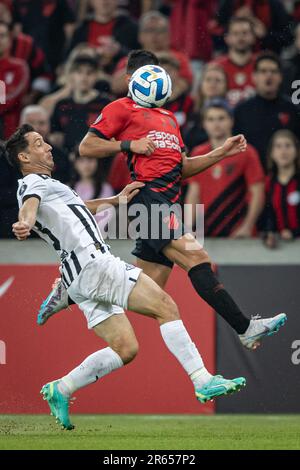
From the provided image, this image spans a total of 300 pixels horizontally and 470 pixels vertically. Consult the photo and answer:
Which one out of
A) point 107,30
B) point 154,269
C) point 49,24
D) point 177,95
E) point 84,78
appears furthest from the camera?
point 49,24

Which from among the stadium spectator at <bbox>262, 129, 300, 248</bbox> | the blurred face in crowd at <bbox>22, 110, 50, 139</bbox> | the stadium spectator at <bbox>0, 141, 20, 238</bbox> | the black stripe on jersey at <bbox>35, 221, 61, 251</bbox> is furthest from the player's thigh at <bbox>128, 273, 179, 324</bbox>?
the blurred face in crowd at <bbox>22, 110, 50, 139</bbox>

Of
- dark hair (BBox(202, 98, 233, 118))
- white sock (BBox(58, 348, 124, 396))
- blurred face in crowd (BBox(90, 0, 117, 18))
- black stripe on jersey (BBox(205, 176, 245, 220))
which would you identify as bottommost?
white sock (BBox(58, 348, 124, 396))

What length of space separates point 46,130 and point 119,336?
4879mm

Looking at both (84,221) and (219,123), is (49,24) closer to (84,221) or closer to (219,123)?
(219,123)

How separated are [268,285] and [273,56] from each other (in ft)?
9.22

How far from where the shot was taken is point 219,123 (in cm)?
1253

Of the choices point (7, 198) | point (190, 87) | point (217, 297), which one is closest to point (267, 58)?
point (190, 87)

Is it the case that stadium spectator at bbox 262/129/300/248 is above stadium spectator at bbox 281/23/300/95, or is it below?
below

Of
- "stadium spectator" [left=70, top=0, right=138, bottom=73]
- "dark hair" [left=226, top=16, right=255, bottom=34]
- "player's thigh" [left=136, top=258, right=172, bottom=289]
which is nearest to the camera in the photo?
"player's thigh" [left=136, top=258, right=172, bottom=289]

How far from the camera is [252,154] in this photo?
12.4 meters

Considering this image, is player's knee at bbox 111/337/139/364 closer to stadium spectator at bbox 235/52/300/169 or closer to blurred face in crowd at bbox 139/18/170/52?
stadium spectator at bbox 235/52/300/169

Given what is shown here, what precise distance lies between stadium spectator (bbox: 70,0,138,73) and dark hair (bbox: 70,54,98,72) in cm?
95

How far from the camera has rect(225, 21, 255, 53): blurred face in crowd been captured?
1357cm

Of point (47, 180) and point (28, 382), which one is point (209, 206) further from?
point (47, 180)
